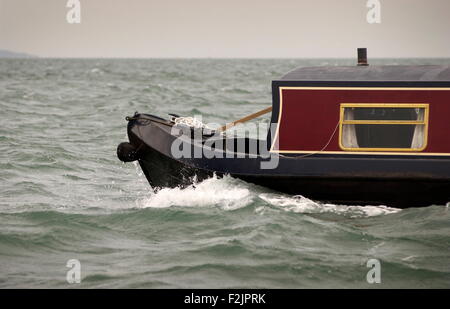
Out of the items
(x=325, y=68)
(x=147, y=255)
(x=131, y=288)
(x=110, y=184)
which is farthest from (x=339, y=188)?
(x=110, y=184)

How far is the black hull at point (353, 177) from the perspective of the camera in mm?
12219

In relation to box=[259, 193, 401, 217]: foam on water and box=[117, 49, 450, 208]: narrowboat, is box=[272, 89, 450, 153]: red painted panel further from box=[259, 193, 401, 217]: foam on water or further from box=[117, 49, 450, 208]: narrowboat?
box=[259, 193, 401, 217]: foam on water

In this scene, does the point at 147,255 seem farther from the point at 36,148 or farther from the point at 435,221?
the point at 36,148

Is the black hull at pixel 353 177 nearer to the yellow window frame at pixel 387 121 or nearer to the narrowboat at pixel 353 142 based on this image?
the narrowboat at pixel 353 142

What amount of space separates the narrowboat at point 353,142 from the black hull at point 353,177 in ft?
0.05

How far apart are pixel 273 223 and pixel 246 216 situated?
634 millimetres

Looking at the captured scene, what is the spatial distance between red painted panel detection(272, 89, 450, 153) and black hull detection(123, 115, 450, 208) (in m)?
0.23

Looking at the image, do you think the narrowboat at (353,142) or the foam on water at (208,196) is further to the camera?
the foam on water at (208,196)

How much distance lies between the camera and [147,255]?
10.8 metres

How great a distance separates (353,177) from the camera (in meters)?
12.4
